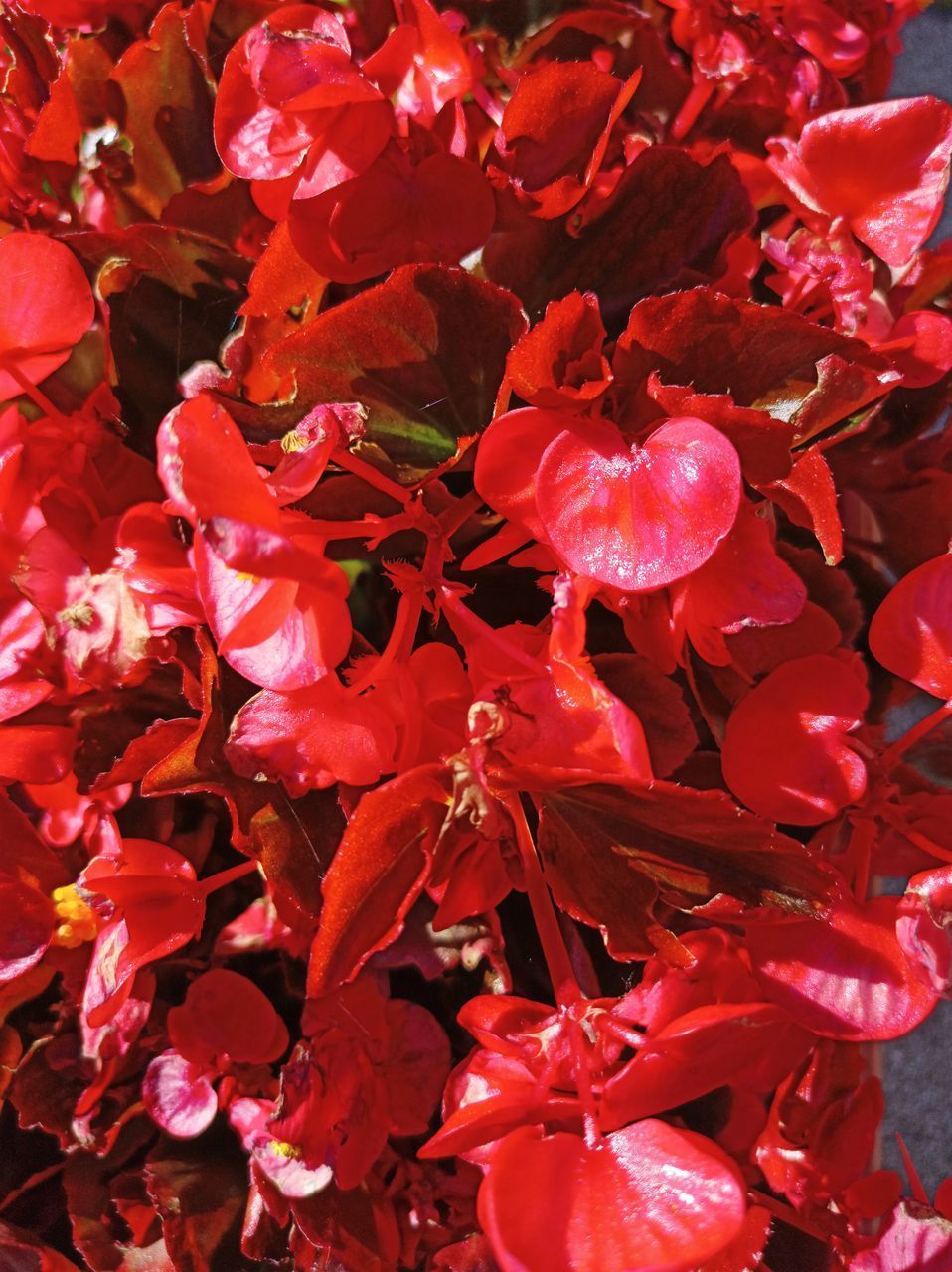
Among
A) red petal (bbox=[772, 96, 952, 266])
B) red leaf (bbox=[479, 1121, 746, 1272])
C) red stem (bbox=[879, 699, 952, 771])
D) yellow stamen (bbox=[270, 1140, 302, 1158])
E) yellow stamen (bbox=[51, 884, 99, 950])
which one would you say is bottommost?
yellow stamen (bbox=[270, 1140, 302, 1158])

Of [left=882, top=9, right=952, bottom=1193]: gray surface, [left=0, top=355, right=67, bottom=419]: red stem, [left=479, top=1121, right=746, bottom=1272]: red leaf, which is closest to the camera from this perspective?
[left=479, top=1121, right=746, bottom=1272]: red leaf

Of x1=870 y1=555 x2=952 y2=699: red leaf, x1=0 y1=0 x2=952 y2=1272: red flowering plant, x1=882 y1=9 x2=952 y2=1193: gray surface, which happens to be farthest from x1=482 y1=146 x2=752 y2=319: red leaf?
x1=882 y1=9 x2=952 y2=1193: gray surface

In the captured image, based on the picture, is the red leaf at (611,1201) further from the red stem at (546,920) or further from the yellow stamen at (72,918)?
the yellow stamen at (72,918)

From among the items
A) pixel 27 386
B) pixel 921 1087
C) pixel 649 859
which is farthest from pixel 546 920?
pixel 921 1087

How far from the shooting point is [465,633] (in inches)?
12.0

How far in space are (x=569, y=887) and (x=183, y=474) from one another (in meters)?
0.16

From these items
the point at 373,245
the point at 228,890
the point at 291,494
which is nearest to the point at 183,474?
the point at 291,494

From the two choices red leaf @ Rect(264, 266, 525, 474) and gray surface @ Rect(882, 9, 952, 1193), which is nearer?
red leaf @ Rect(264, 266, 525, 474)

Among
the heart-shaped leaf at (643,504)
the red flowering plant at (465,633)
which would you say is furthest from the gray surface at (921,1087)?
the heart-shaped leaf at (643,504)

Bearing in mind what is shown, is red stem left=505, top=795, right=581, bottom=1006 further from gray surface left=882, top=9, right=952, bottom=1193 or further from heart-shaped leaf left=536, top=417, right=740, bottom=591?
gray surface left=882, top=9, right=952, bottom=1193

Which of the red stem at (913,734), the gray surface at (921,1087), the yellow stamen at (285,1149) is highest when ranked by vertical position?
the red stem at (913,734)

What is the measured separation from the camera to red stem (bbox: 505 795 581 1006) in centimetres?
32

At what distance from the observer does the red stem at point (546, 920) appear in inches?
12.6

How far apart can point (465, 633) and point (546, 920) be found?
92mm
